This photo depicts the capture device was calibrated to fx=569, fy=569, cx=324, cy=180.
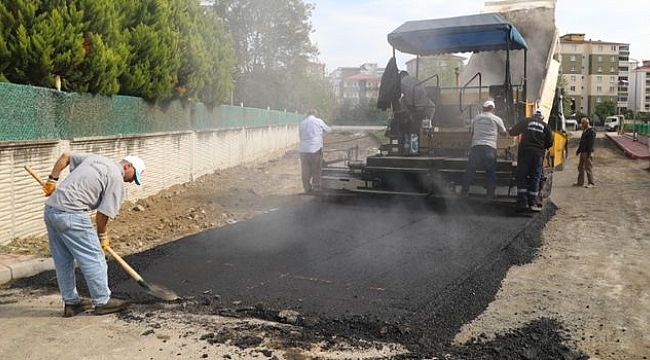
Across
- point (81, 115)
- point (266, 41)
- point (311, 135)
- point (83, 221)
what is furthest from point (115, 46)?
point (266, 41)

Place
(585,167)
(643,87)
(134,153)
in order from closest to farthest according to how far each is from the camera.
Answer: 1. (134,153)
2. (585,167)
3. (643,87)

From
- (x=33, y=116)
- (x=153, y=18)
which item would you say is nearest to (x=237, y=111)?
(x=153, y=18)

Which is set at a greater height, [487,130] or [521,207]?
[487,130]

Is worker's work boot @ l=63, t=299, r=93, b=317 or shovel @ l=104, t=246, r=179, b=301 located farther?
shovel @ l=104, t=246, r=179, b=301

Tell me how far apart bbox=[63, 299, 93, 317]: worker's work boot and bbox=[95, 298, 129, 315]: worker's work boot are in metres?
0.11

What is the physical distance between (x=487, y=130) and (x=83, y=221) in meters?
5.57

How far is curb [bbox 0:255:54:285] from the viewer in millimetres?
5180

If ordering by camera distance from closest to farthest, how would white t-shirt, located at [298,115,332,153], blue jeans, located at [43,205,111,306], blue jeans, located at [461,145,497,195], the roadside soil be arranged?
1. the roadside soil
2. blue jeans, located at [43,205,111,306]
3. blue jeans, located at [461,145,497,195]
4. white t-shirt, located at [298,115,332,153]

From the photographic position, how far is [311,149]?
9812 mm

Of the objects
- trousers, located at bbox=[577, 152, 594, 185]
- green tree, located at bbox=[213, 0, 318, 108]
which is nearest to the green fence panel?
green tree, located at bbox=[213, 0, 318, 108]

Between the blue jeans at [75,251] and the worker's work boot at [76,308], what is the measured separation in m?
0.03

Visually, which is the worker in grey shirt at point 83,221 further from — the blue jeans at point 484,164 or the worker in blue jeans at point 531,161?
the worker in blue jeans at point 531,161

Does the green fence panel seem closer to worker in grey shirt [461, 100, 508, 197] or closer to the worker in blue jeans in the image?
worker in grey shirt [461, 100, 508, 197]

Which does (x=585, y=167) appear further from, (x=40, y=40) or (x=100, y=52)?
(x=40, y=40)
